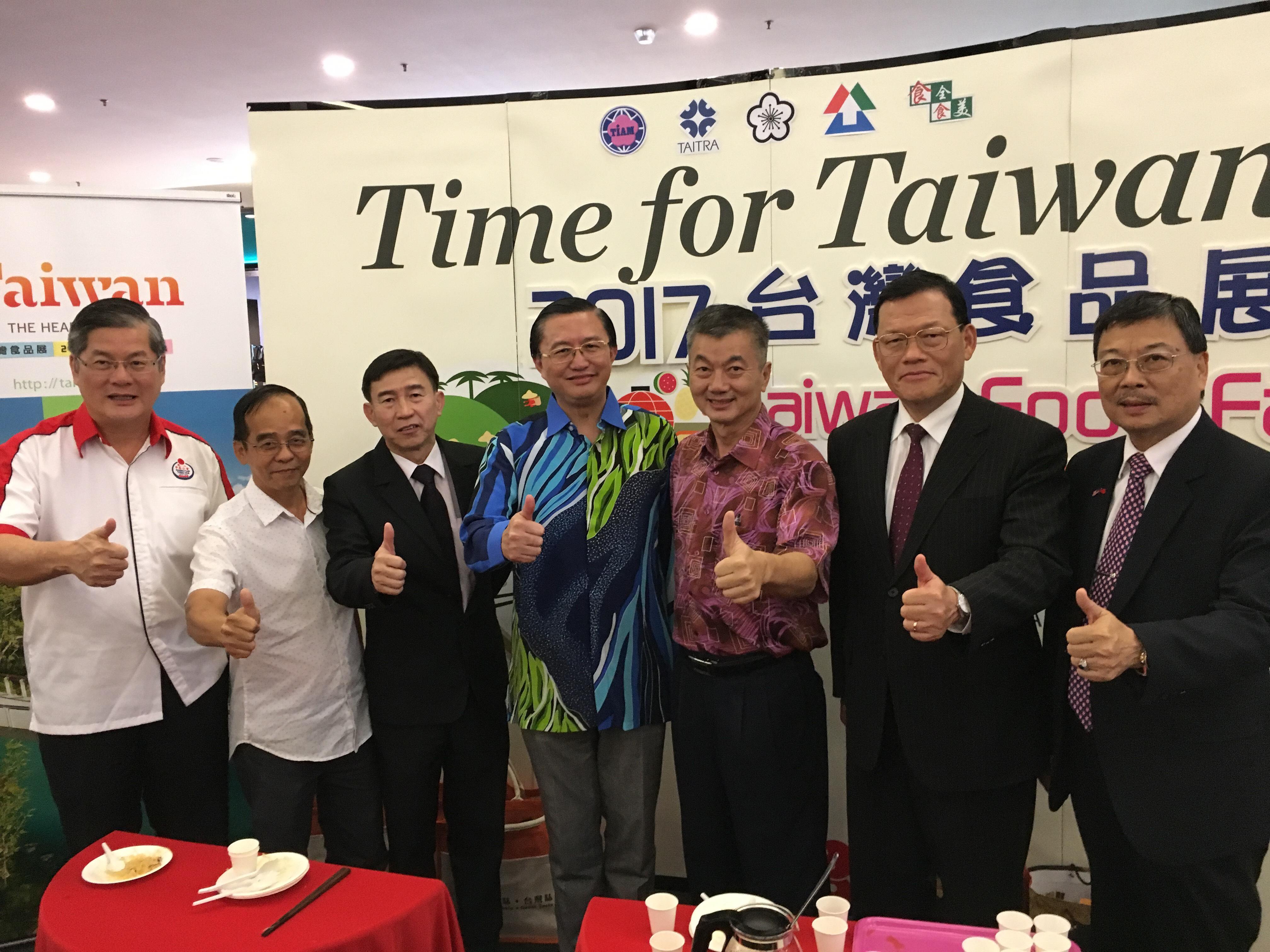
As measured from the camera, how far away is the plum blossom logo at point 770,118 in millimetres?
2861

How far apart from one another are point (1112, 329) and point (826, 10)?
10.6ft

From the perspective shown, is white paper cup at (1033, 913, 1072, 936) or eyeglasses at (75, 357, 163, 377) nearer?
white paper cup at (1033, 913, 1072, 936)

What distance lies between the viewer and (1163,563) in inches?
70.2

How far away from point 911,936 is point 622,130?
264cm

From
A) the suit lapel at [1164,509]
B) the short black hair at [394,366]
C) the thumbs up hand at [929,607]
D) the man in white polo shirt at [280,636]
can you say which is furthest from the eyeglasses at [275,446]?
the suit lapel at [1164,509]

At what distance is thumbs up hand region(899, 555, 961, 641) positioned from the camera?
1.70m

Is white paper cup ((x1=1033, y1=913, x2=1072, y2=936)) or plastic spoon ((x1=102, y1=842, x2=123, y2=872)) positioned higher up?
plastic spoon ((x1=102, y1=842, x2=123, y2=872))

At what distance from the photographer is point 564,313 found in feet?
7.35

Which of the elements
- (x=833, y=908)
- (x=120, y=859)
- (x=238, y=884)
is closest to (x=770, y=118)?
(x=833, y=908)

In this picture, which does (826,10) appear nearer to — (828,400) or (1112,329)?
(828,400)

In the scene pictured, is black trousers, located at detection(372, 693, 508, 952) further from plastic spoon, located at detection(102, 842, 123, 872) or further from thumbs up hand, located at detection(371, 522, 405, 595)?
plastic spoon, located at detection(102, 842, 123, 872)

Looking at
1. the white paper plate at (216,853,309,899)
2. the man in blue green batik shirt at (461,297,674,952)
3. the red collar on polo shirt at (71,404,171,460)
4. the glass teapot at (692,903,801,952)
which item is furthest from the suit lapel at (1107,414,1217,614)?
the red collar on polo shirt at (71,404,171,460)

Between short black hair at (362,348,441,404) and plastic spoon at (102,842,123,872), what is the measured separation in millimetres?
1293

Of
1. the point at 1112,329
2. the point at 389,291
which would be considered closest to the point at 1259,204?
the point at 1112,329
